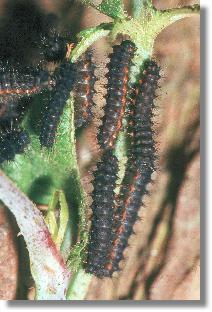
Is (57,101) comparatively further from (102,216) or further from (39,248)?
(39,248)

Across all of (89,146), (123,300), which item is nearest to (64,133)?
(89,146)

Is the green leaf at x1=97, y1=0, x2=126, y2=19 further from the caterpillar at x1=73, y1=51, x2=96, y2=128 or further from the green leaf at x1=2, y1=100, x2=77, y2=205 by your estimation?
the green leaf at x1=2, y1=100, x2=77, y2=205

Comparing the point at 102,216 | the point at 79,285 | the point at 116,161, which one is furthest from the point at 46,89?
the point at 79,285

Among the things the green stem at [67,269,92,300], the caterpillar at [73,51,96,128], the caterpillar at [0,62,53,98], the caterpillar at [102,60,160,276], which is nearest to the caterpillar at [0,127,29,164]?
the caterpillar at [0,62,53,98]

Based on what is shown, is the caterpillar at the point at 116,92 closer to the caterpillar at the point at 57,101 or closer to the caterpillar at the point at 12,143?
the caterpillar at the point at 57,101

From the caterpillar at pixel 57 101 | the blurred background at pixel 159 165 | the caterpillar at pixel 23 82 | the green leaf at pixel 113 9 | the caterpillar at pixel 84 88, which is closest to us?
the green leaf at pixel 113 9

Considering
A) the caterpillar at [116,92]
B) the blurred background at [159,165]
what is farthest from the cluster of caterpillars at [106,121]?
the blurred background at [159,165]

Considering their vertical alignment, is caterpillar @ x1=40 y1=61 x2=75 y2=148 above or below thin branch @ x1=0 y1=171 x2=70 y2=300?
above
